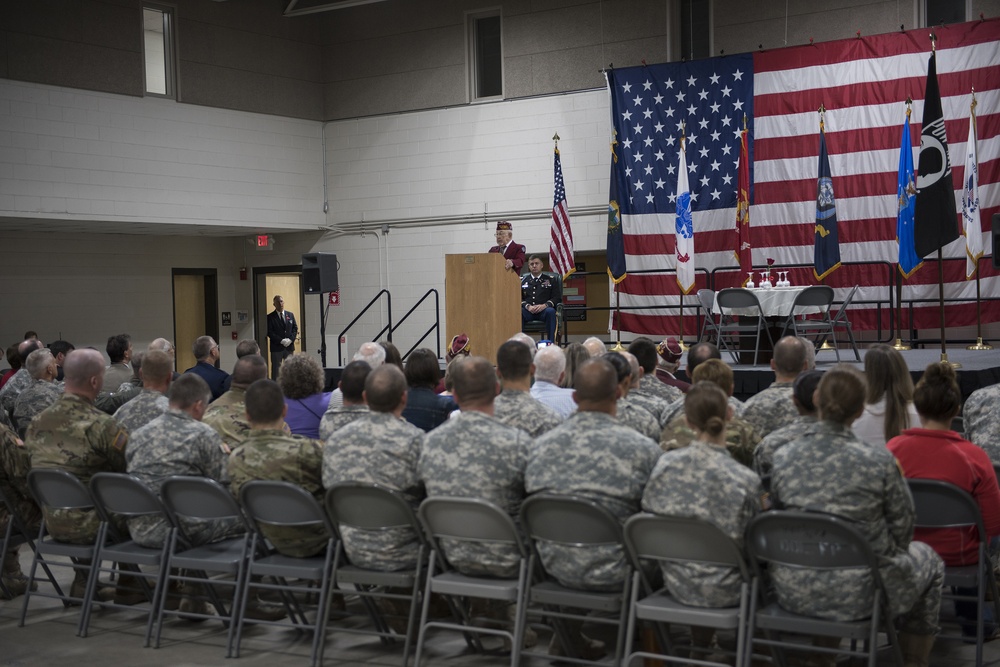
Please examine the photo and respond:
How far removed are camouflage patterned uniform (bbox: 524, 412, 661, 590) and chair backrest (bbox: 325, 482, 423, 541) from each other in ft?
1.82

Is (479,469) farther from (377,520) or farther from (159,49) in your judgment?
(159,49)

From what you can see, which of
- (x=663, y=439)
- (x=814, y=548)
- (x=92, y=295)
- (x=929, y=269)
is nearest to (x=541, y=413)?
(x=663, y=439)

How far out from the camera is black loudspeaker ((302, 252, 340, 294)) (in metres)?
10.9

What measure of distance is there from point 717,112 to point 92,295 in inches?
332

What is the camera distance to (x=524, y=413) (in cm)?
451

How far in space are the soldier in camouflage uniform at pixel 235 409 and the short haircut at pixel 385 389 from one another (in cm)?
137

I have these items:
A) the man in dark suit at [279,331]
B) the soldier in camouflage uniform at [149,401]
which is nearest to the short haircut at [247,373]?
the soldier in camouflage uniform at [149,401]

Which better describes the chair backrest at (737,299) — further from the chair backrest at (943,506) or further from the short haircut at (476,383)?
the short haircut at (476,383)

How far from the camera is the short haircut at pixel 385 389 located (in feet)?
13.6

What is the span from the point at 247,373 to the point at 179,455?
87cm

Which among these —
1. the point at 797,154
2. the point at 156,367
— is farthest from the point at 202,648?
the point at 797,154

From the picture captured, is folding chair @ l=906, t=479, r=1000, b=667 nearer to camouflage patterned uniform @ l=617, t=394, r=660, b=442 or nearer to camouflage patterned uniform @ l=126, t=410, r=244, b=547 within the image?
camouflage patterned uniform @ l=617, t=394, r=660, b=442

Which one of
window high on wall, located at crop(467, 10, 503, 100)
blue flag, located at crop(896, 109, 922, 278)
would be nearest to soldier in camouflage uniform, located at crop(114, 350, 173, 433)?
blue flag, located at crop(896, 109, 922, 278)

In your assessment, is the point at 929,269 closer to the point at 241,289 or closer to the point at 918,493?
the point at 918,493
